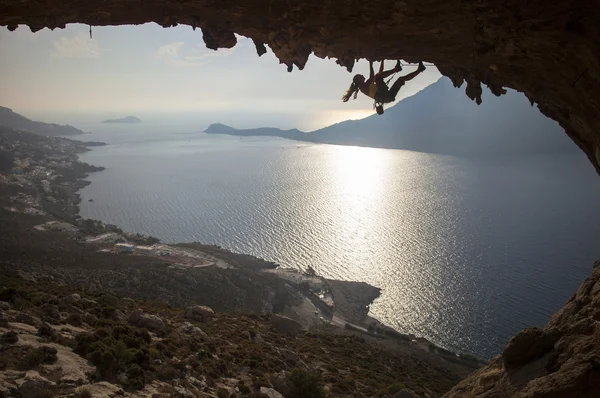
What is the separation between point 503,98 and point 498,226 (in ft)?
478

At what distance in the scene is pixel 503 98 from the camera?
190750 millimetres

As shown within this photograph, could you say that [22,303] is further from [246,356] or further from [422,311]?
[422,311]

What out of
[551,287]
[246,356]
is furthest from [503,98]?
[246,356]

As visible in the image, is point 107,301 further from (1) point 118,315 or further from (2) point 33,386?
(2) point 33,386

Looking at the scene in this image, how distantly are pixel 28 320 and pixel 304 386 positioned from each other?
10.9 metres

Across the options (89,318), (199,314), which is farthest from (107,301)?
(199,314)

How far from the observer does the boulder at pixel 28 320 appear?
1366 cm

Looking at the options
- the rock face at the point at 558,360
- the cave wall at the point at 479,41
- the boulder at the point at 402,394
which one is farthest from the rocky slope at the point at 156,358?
the cave wall at the point at 479,41

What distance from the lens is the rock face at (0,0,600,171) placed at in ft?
18.2

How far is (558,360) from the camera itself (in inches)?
270

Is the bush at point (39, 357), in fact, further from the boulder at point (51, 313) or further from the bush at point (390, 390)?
the bush at point (390, 390)

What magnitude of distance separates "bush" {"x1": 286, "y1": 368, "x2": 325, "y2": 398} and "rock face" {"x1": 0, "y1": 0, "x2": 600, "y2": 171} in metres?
12.7

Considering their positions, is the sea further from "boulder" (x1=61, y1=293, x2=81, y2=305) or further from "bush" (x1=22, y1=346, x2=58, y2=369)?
"bush" (x1=22, y1=346, x2=58, y2=369)

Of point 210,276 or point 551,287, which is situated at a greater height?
point 551,287
